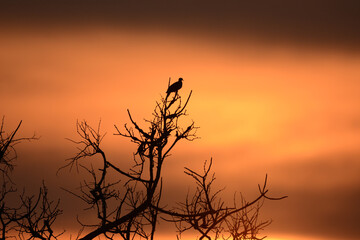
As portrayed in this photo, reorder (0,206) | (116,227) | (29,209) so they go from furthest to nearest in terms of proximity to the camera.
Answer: (116,227) < (29,209) < (0,206)

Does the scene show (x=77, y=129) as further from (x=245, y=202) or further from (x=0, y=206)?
(x=245, y=202)

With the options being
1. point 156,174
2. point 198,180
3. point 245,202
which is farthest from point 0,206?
point 245,202

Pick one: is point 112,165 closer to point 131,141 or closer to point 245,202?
point 131,141

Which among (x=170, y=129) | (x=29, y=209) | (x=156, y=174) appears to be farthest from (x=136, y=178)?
(x=29, y=209)

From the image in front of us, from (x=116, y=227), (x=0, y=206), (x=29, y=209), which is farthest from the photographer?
(x=116, y=227)

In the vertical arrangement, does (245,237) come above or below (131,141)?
below

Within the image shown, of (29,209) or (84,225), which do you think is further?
(84,225)

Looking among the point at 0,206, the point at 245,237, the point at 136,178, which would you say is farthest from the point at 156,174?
the point at 0,206

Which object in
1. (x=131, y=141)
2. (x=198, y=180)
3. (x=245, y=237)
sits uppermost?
(x=131, y=141)

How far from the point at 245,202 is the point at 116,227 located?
140 inches

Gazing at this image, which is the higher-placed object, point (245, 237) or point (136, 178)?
point (136, 178)

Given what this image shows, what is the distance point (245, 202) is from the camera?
1493 centimetres

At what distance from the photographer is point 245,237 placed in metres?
15.4

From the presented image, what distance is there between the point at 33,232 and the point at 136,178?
2953mm
